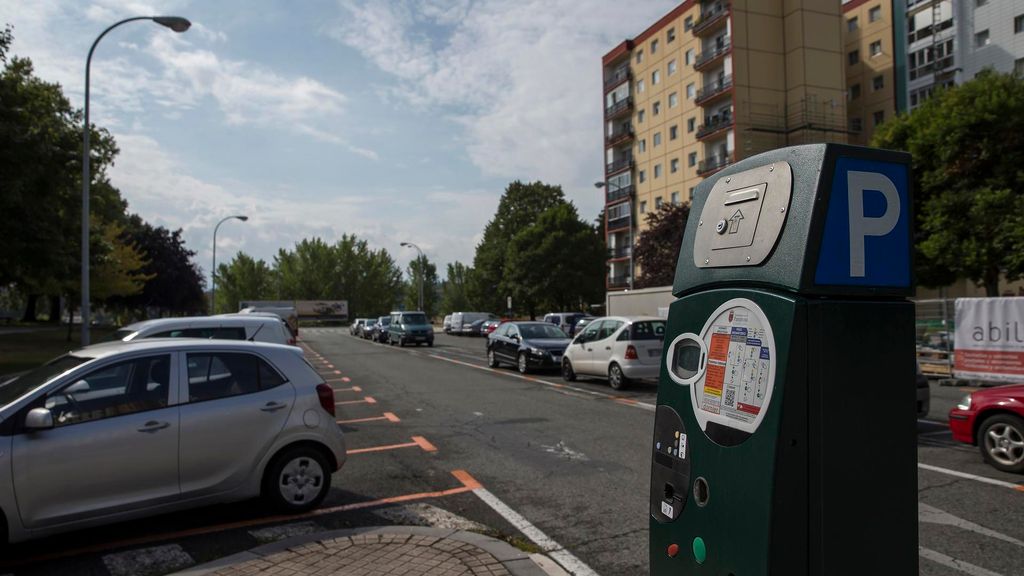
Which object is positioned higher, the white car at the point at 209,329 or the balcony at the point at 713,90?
the balcony at the point at 713,90

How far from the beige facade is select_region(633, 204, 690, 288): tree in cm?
1491

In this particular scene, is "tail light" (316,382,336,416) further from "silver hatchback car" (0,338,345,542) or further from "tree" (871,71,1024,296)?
"tree" (871,71,1024,296)

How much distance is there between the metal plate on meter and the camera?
2301 mm

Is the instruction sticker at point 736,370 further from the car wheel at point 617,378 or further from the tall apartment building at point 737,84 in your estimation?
the tall apartment building at point 737,84

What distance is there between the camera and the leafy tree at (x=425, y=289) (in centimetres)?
11394

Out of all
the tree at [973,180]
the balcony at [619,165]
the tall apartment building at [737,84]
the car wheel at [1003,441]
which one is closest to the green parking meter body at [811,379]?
the car wheel at [1003,441]

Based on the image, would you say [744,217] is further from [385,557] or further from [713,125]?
[713,125]

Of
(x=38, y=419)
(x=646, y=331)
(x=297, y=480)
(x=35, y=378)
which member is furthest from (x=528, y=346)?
(x=38, y=419)

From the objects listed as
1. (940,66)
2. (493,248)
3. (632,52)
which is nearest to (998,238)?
(940,66)

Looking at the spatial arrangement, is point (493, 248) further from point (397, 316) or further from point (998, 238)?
point (998, 238)

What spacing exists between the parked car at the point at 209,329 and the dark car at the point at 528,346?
9.24 metres

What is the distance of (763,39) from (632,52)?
13.7 meters

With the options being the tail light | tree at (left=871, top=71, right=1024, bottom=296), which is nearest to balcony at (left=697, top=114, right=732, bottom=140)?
A: tree at (left=871, top=71, right=1024, bottom=296)

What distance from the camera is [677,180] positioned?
51.4 metres
